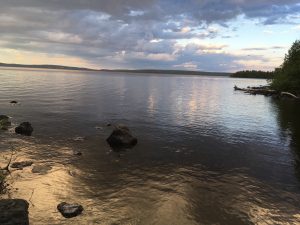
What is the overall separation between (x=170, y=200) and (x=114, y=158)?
10.9 metres

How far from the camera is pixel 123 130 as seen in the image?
38.9 metres

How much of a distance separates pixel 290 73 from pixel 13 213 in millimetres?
107795

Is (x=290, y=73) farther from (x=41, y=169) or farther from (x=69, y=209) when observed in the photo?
(x=69, y=209)

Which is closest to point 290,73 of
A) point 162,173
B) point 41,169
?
point 162,173

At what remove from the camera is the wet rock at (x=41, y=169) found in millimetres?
27708

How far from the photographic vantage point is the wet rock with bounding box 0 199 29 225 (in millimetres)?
17016

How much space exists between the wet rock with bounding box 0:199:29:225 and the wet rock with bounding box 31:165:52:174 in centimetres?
912

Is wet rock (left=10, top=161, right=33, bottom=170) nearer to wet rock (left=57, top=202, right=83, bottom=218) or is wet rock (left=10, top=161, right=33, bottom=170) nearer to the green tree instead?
wet rock (left=57, top=202, right=83, bottom=218)

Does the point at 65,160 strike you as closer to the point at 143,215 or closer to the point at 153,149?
the point at 153,149

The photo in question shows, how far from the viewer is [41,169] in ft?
92.8

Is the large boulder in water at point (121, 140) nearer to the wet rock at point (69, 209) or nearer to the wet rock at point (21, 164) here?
the wet rock at point (21, 164)

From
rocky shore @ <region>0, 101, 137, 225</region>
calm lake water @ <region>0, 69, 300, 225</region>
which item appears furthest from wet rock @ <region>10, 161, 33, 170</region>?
calm lake water @ <region>0, 69, 300, 225</region>

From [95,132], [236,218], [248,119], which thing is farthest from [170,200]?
[248,119]

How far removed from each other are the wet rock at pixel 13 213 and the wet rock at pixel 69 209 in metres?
2.76
